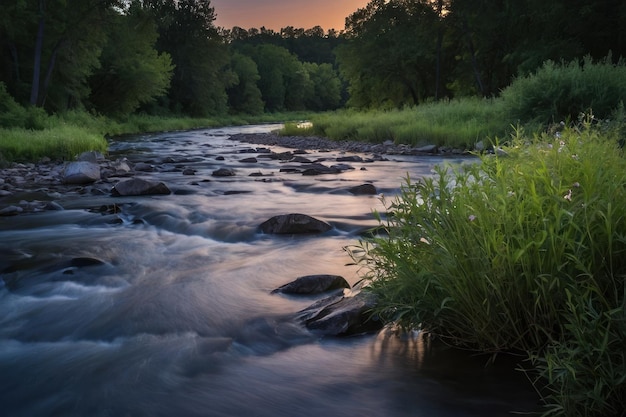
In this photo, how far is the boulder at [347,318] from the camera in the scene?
379 centimetres

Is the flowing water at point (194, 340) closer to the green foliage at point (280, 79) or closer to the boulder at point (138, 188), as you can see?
the boulder at point (138, 188)

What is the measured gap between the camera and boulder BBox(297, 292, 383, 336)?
379cm

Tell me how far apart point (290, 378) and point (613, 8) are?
3114cm

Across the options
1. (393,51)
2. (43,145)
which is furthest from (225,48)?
(43,145)

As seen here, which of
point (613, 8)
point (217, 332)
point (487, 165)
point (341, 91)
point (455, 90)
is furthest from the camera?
point (341, 91)

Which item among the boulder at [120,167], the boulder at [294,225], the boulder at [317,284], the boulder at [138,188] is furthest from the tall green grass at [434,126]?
the boulder at [317,284]

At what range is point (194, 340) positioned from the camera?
4.03 meters

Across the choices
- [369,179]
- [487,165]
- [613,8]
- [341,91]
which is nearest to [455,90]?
[613,8]

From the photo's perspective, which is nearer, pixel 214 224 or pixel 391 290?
pixel 391 290

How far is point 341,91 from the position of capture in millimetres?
140750

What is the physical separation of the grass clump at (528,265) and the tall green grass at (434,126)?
49.0 ft

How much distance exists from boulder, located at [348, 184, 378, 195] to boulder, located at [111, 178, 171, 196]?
12.3 feet

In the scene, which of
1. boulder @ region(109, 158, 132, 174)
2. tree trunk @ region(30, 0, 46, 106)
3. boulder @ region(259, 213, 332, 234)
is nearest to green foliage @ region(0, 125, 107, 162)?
boulder @ region(109, 158, 132, 174)

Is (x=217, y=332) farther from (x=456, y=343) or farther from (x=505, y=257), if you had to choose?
Answer: (x=505, y=257)
